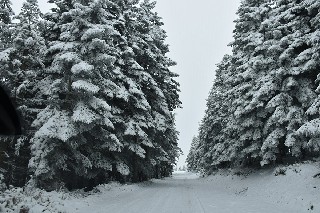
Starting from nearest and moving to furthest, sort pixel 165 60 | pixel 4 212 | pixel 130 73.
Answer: pixel 4 212 < pixel 130 73 < pixel 165 60

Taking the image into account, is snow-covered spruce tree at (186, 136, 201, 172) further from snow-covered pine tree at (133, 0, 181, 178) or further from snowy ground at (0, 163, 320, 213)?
snowy ground at (0, 163, 320, 213)

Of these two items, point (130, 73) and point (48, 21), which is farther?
point (130, 73)

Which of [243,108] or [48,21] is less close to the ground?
[48,21]

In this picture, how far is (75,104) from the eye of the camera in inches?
737

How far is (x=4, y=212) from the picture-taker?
10.4m

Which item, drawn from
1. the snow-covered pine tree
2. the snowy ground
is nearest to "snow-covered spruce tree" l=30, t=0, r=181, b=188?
the snowy ground

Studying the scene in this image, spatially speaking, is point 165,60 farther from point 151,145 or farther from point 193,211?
point 193,211

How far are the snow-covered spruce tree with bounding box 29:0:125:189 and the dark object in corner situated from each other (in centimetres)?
1115

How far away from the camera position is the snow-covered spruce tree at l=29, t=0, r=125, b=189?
17.1 meters

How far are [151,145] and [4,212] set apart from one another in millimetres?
16865

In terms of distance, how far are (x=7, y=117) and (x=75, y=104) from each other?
13569 millimetres

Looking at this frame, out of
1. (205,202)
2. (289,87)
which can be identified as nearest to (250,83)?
(289,87)

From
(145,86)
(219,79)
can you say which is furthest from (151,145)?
(219,79)

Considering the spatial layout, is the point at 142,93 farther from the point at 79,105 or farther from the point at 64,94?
the point at 79,105
